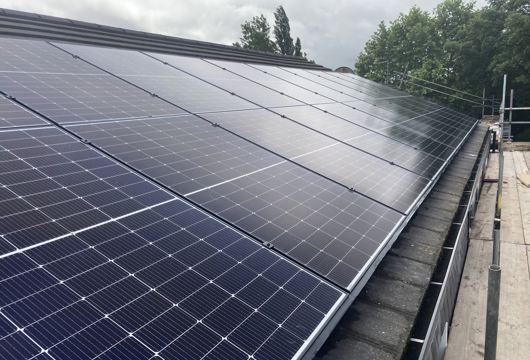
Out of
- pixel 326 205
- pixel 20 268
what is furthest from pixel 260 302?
pixel 326 205

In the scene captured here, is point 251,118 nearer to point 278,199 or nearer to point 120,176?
point 278,199

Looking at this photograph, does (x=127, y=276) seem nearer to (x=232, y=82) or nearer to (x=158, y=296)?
(x=158, y=296)

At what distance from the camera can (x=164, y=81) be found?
1208 centimetres

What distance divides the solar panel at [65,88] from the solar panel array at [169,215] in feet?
0.19

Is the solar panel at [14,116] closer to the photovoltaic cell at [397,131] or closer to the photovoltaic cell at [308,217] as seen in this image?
the photovoltaic cell at [308,217]

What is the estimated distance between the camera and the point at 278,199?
6.88 m

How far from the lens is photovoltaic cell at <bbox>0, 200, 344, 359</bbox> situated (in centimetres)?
342

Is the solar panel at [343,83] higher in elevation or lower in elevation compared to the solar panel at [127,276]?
higher

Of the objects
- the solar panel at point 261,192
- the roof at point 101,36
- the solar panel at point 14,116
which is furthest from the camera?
the roof at point 101,36

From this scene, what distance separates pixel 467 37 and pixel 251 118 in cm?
4816

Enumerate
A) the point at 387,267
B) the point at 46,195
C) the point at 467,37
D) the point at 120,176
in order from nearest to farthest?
the point at 46,195
the point at 120,176
the point at 387,267
the point at 467,37

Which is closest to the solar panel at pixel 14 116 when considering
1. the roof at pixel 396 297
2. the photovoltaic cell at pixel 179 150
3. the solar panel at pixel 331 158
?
the photovoltaic cell at pixel 179 150

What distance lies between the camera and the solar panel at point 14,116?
6.57 meters

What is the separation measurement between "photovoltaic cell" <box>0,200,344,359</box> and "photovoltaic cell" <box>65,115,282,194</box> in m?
1.40
